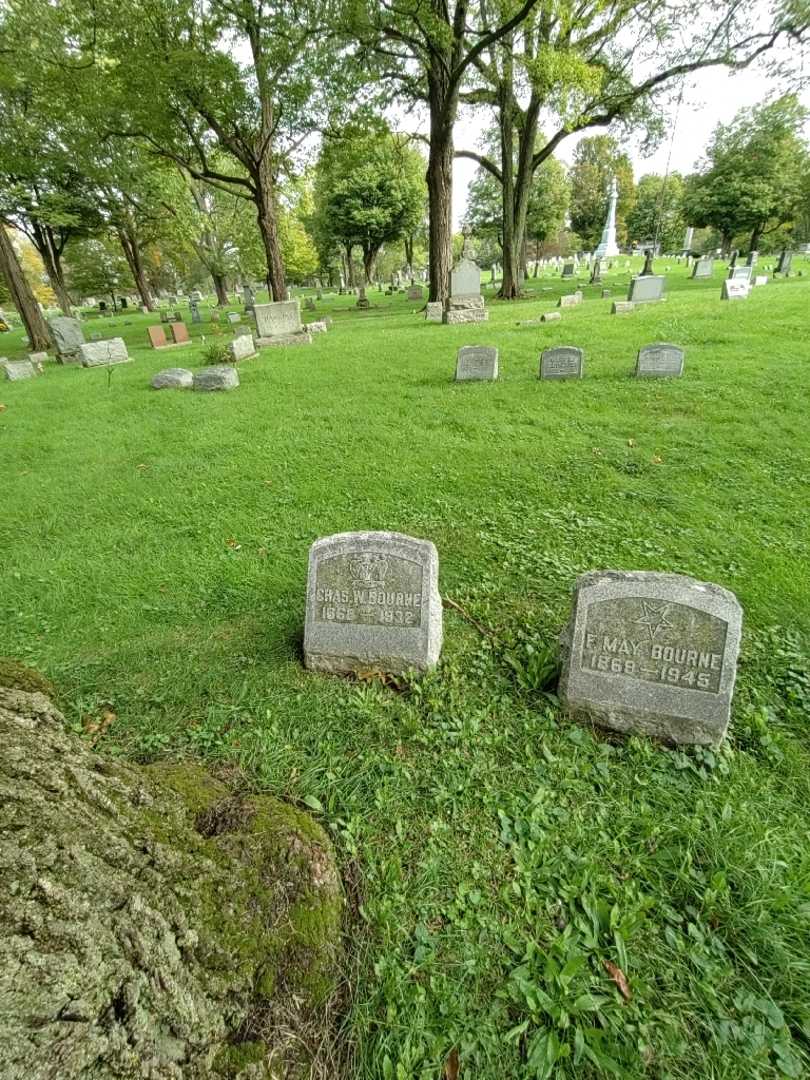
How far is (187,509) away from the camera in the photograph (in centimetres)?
495

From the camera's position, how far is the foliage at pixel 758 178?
28672 mm

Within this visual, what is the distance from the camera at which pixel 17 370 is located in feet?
38.3

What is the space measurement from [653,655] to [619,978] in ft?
4.38

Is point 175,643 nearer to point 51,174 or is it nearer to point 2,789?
point 2,789

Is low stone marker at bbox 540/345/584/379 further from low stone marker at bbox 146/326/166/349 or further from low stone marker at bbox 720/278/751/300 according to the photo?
low stone marker at bbox 146/326/166/349

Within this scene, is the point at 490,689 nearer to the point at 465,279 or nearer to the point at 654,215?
the point at 465,279

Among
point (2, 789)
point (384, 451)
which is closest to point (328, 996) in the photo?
point (2, 789)

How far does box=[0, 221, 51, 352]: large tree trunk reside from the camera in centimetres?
1338

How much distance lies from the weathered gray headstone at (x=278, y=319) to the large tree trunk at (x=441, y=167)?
14.7 ft

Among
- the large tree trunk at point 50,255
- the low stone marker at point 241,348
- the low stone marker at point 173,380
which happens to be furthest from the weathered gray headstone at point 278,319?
the large tree trunk at point 50,255

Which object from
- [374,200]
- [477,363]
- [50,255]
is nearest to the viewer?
[477,363]

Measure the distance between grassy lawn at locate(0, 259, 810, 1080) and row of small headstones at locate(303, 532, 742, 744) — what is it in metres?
0.16

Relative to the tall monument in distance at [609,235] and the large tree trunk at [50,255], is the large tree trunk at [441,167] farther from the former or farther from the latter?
the tall monument in distance at [609,235]

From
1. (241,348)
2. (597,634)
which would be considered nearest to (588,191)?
(241,348)
